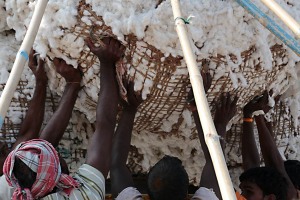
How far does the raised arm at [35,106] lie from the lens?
5.83 feet

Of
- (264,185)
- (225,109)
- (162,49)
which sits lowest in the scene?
(264,185)

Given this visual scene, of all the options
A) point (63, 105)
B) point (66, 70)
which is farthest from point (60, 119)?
point (66, 70)

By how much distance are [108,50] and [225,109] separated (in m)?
0.43

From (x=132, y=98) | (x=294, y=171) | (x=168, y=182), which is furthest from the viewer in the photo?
(x=294, y=171)

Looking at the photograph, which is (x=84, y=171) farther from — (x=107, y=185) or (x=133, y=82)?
(x=107, y=185)

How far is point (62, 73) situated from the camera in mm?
1772

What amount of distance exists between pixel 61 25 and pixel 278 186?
0.84 m

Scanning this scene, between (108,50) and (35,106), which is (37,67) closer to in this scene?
(35,106)

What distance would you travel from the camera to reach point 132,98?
1.75 metres

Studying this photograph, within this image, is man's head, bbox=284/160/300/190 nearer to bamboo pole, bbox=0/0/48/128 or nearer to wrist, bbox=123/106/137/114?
wrist, bbox=123/106/137/114

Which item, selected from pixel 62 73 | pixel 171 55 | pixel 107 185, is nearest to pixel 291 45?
pixel 171 55

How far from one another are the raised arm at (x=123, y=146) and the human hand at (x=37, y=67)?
0.92 feet

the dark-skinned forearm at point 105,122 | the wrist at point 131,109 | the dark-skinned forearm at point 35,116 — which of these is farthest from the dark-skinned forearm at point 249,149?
the dark-skinned forearm at point 35,116

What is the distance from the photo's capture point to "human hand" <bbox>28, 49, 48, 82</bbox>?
1.81 meters
